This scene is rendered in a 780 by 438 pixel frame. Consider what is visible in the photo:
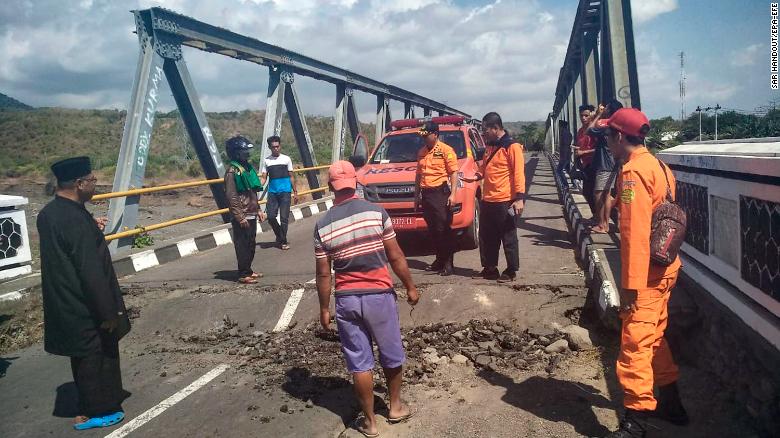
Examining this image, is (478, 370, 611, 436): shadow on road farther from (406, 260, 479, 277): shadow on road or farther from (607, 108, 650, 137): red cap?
(406, 260, 479, 277): shadow on road

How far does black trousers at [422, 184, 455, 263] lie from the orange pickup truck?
673 millimetres

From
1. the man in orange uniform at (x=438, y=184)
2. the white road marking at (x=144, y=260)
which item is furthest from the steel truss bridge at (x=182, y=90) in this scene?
the man in orange uniform at (x=438, y=184)

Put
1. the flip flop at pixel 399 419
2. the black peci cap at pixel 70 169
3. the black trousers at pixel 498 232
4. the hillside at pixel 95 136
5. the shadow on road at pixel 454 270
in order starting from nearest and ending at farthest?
1. the flip flop at pixel 399 419
2. the black peci cap at pixel 70 169
3. the black trousers at pixel 498 232
4. the shadow on road at pixel 454 270
5. the hillside at pixel 95 136

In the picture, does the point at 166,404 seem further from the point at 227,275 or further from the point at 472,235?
the point at 472,235

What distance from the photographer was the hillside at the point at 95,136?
47.9 m

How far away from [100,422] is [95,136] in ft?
220

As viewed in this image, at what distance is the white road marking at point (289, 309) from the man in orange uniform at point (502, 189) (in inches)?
84.4

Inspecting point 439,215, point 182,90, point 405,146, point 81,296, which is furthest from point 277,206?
point 81,296

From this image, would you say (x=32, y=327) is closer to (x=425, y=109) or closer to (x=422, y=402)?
(x=422, y=402)

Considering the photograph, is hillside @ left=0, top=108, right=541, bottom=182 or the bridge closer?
the bridge

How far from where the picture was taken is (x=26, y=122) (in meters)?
62.5

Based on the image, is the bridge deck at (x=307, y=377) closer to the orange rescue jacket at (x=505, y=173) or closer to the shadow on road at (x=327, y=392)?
the shadow on road at (x=327, y=392)

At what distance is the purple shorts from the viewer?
326cm

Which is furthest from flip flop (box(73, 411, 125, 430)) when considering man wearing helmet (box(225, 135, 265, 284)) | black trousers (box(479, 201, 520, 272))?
black trousers (box(479, 201, 520, 272))
